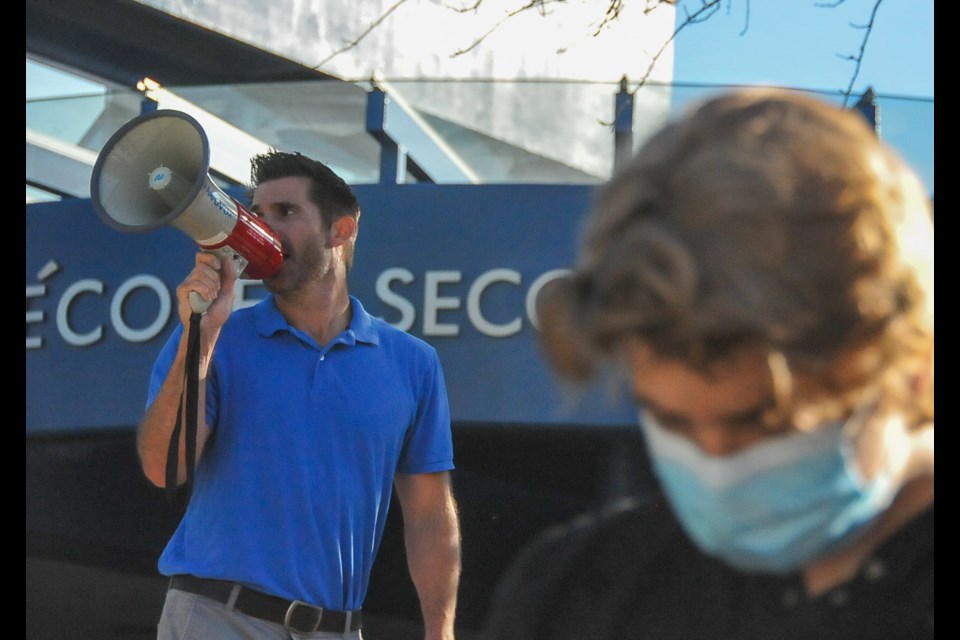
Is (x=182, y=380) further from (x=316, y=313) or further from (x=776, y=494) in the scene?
(x=776, y=494)

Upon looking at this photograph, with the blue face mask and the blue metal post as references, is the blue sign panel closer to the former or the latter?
the blue metal post

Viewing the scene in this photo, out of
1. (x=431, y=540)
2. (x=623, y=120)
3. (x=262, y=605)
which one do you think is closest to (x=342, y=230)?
(x=431, y=540)

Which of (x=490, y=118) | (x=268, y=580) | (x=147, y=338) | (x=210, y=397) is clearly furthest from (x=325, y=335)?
(x=147, y=338)

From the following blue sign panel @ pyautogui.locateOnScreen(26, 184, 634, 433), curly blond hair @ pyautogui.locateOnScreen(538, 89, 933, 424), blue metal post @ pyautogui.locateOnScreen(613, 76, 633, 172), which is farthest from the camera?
blue sign panel @ pyautogui.locateOnScreen(26, 184, 634, 433)

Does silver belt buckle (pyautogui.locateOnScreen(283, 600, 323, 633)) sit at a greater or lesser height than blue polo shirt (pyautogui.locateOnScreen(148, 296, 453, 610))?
lesser

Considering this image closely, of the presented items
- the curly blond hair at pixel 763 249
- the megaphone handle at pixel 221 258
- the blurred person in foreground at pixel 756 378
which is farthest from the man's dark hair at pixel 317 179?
the curly blond hair at pixel 763 249

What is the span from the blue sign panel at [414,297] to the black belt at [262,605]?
3.50 metres

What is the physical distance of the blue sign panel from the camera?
264 inches

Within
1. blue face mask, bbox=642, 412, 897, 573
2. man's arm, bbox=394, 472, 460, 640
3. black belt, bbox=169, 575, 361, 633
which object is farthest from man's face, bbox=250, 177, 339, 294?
blue face mask, bbox=642, 412, 897, 573

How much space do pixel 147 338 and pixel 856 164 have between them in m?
6.28

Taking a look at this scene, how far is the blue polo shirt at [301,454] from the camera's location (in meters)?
3.19

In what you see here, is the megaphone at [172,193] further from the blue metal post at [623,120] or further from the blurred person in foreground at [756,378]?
the blue metal post at [623,120]

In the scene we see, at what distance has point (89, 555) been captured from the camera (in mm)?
9109

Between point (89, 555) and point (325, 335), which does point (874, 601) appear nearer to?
point (325, 335)
